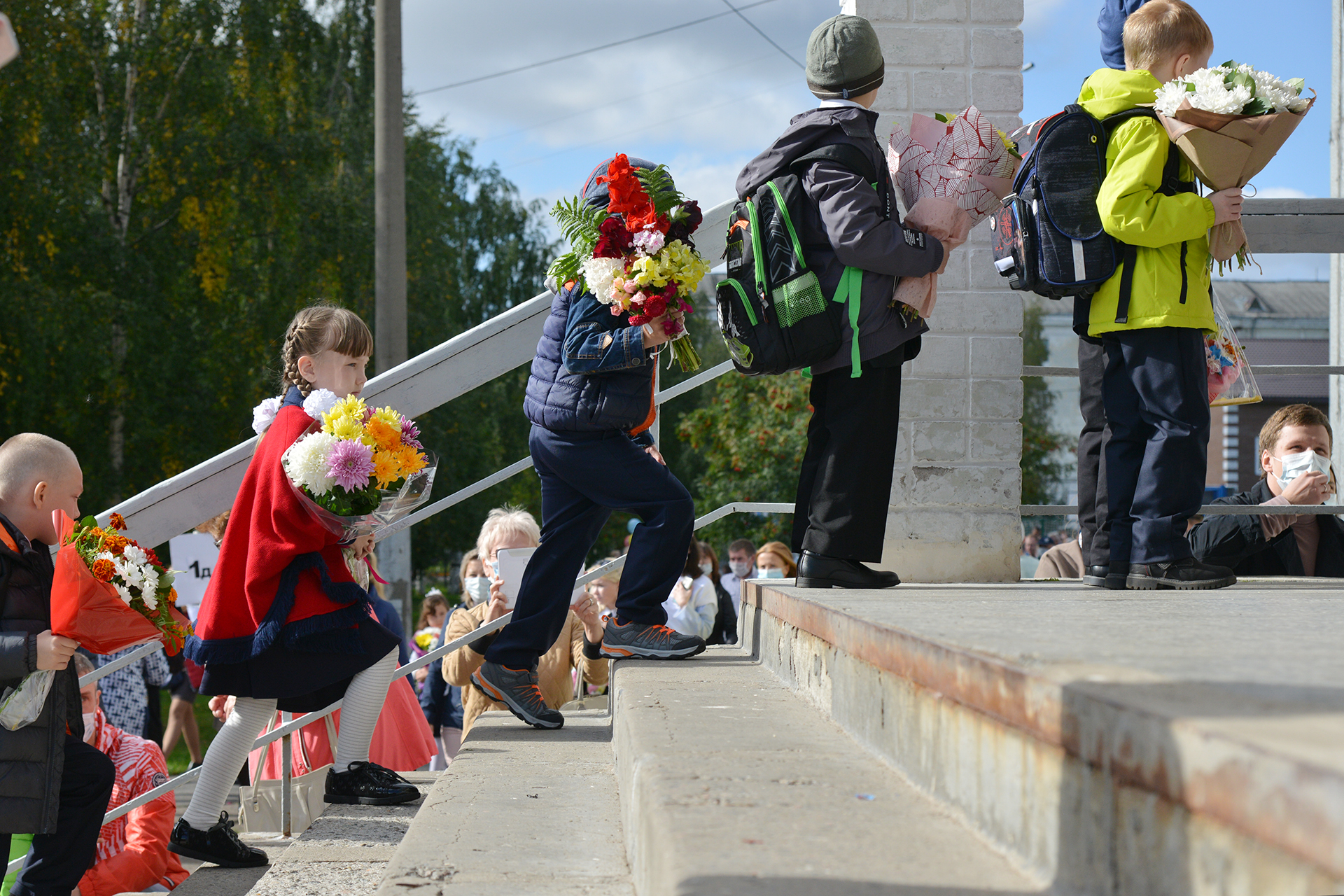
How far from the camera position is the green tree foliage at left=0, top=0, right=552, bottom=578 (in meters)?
13.5

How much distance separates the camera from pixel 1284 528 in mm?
4059

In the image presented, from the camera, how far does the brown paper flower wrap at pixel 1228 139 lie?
2.94 m

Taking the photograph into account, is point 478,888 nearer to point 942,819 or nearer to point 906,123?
point 942,819

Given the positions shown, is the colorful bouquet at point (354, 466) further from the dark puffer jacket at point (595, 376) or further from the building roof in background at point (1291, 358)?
the building roof in background at point (1291, 358)

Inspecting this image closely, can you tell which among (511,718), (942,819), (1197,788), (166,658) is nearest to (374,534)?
(511,718)

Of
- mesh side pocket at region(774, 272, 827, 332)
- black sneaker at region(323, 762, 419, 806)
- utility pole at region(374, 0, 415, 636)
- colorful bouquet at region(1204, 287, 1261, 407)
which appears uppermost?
utility pole at region(374, 0, 415, 636)

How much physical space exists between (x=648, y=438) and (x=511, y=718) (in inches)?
37.4

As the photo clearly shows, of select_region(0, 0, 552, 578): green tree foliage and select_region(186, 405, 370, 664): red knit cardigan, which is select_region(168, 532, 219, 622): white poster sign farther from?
select_region(0, 0, 552, 578): green tree foliage

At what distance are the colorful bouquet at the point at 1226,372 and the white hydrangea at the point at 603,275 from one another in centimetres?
171

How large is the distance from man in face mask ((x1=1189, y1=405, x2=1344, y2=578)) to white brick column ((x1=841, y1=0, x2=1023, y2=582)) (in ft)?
2.54

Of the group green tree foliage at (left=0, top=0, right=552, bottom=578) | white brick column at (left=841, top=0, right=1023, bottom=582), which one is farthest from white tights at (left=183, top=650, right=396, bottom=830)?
green tree foliage at (left=0, top=0, right=552, bottom=578)

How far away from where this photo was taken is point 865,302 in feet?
10.3

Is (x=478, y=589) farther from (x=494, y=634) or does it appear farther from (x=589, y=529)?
(x=589, y=529)

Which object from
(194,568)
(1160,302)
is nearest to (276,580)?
(1160,302)
